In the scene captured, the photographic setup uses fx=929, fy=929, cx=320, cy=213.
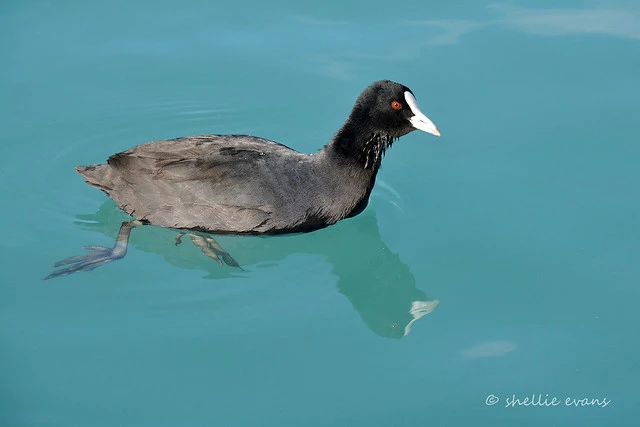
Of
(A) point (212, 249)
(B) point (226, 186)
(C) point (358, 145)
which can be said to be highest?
(C) point (358, 145)

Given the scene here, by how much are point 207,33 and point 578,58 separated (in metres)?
3.51

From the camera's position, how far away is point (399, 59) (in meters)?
8.65

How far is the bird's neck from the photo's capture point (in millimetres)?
6691

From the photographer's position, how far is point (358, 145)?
6723 millimetres

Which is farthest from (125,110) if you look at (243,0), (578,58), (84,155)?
(578,58)

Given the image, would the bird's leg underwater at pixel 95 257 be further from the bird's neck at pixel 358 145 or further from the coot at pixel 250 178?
the bird's neck at pixel 358 145

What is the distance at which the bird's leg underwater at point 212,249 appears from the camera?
6434mm

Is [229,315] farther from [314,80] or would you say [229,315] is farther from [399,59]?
[399,59]

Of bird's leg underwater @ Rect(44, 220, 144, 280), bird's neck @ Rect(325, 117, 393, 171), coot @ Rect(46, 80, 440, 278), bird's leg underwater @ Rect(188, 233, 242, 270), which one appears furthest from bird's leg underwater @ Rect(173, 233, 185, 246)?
bird's neck @ Rect(325, 117, 393, 171)

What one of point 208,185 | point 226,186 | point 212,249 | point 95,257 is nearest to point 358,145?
point 226,186

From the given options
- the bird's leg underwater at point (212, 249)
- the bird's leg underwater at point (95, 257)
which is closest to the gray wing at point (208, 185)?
the bird's leg underwater at point (212, 249)

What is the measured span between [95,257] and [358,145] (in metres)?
2.02

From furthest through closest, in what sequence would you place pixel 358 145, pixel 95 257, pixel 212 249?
pixel 358 145
pixel 212 249
pixel 95 257

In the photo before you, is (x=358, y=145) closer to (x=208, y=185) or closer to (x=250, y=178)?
(x=250, y=178)
